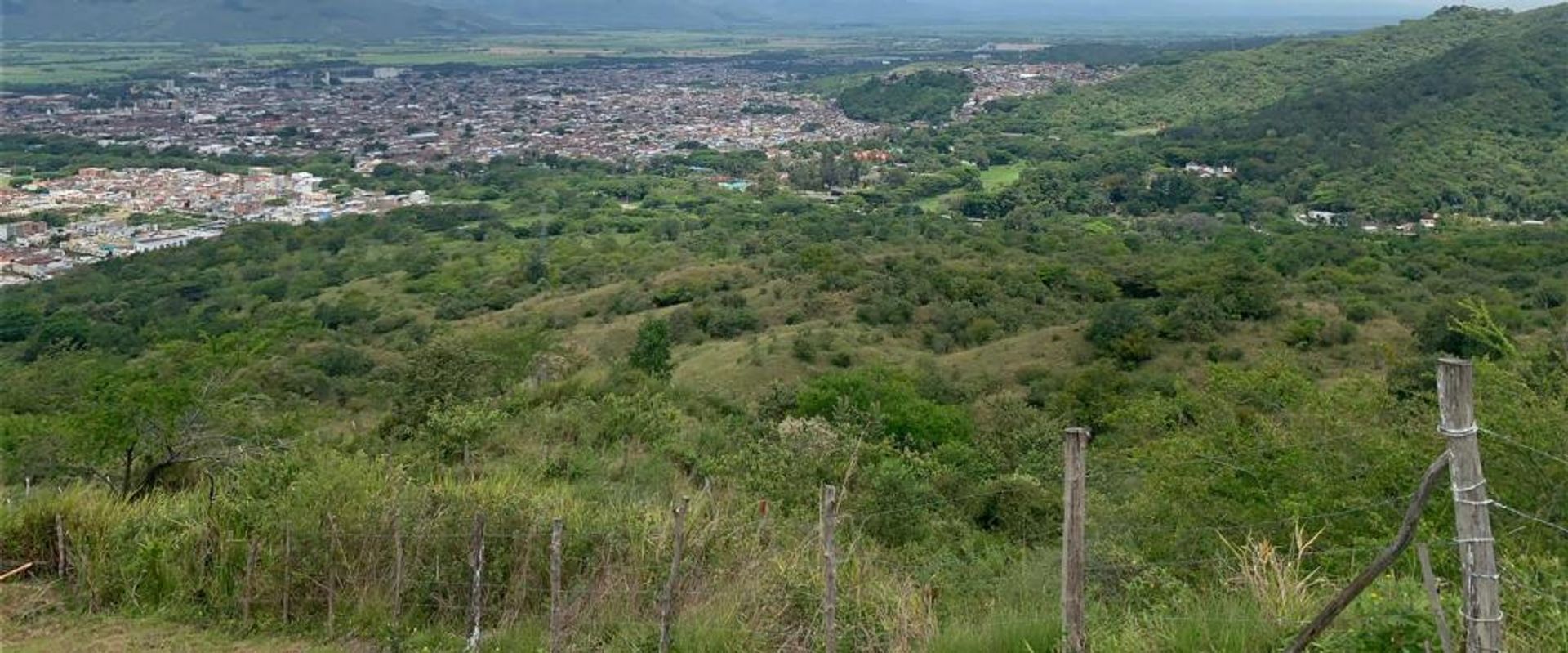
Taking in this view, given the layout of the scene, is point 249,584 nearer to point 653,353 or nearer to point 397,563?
point 397,563

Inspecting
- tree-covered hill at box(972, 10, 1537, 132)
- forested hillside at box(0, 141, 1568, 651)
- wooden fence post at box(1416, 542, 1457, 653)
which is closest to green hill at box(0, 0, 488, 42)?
tree-covered hill at box(972, 10, 1537, 132)

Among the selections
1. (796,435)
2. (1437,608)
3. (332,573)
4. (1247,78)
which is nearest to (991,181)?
(1247,78)

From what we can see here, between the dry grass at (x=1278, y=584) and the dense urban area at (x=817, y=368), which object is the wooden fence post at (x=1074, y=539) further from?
the dry grass at (x=1278, y=584)

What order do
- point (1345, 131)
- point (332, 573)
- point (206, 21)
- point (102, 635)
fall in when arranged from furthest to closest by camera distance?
1. point (206, 21)
2. point (1345, 131)
3. point (332, 573)
4. point (102, 635)

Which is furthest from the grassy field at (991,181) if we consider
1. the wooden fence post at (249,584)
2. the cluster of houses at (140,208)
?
the wooden fence post at (249,584)

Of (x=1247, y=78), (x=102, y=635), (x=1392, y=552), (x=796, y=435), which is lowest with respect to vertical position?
(x=796, y=435)

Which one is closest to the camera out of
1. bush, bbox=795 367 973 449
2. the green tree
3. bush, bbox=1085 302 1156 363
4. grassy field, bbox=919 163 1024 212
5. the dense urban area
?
the dense urban area

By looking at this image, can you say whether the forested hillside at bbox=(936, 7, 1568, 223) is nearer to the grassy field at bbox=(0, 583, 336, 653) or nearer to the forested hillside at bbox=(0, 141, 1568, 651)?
the forested hillside at bbox=(0, 141, 1568, 651)
